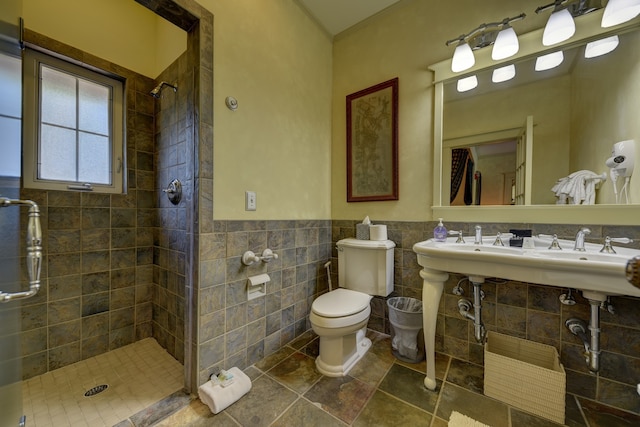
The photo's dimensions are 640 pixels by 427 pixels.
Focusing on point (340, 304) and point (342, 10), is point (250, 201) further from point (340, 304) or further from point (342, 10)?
point (342, 10)

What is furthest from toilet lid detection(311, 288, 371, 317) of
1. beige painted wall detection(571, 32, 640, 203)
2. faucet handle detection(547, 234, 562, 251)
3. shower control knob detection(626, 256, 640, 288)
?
beige painted wall detection(571, 32, 640, 203)

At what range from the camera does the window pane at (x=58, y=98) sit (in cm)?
151

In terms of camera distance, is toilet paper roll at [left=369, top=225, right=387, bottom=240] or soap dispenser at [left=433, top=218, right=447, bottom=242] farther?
toilet paper roll at [left=369, top=225, right=387, bottom=240]

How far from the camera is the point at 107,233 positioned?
1.71 m

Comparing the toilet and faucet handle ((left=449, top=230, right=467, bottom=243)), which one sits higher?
faucet handle ((left=449, top=230, right=467, bottom=243))

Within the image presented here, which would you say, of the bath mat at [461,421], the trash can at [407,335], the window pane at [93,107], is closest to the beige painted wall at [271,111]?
the trash can at [407,335]

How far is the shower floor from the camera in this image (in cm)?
117

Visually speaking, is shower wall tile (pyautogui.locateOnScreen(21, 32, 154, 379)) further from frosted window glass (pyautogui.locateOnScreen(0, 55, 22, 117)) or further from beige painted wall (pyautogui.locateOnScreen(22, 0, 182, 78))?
frosted window glass (pyautogui.locateOnScreen(0, 55, 22, 117))

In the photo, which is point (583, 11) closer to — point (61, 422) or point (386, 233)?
point (386, 233)

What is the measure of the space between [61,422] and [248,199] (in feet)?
4.68

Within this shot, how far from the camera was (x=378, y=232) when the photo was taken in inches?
71.3

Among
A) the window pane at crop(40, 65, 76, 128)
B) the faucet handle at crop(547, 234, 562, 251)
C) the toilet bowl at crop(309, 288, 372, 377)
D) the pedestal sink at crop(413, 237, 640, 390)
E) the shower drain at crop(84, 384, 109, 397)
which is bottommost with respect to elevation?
the shower drain at crop(84, 384, 109, 397)

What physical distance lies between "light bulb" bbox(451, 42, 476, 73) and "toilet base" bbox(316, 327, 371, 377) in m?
1.94

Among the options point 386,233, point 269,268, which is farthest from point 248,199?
point 386,233
